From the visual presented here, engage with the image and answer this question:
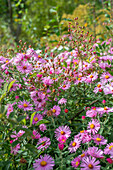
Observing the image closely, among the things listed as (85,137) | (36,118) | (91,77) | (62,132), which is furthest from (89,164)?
(91,77)

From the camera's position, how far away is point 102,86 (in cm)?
140

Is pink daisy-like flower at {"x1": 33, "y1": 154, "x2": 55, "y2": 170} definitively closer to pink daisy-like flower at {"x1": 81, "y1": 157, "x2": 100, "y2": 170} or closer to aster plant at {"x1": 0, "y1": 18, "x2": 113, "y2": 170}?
aster plant at {"x1": 0, "y1": 18, "x2": 113, "y2": 170}

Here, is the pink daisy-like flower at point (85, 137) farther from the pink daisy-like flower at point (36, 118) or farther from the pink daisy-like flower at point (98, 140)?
the pink daisy-like flower at point (36, 118)

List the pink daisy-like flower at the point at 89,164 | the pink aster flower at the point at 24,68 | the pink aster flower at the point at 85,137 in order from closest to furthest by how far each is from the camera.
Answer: the pink daisy-like flower at the point at 89,164
the pink aster flower at the point at 85,137
the pink aster flower at the point at 24,68

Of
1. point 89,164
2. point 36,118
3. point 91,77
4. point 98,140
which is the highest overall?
point 91,77

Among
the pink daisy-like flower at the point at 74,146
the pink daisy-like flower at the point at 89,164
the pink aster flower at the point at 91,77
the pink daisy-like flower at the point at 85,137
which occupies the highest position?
the pink aster flower at the point at 91,77

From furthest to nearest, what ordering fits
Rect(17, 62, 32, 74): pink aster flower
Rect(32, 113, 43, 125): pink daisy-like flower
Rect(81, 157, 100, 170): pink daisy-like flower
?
Rect(17, 62, 32, 74): pink aster flower
Rect(32, 113, 43, 125): pink daisy-like flower
Rect(81, 157, 100, 170): pink daisy-like flower

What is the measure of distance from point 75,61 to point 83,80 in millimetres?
359

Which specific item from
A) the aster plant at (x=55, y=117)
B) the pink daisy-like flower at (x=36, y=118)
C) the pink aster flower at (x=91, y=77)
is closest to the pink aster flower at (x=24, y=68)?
the aster plant at (x=55, y=117)

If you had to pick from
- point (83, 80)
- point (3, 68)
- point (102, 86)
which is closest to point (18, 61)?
point (3, 68)

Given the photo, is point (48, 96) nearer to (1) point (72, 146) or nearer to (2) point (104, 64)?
(1) point (72, 146)

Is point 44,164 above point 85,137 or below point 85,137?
below

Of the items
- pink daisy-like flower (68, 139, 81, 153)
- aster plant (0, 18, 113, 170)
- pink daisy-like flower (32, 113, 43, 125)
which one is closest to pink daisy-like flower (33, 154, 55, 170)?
aster plant (0, 18, 113, 170)

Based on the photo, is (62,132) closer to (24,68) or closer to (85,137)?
(85,137)
